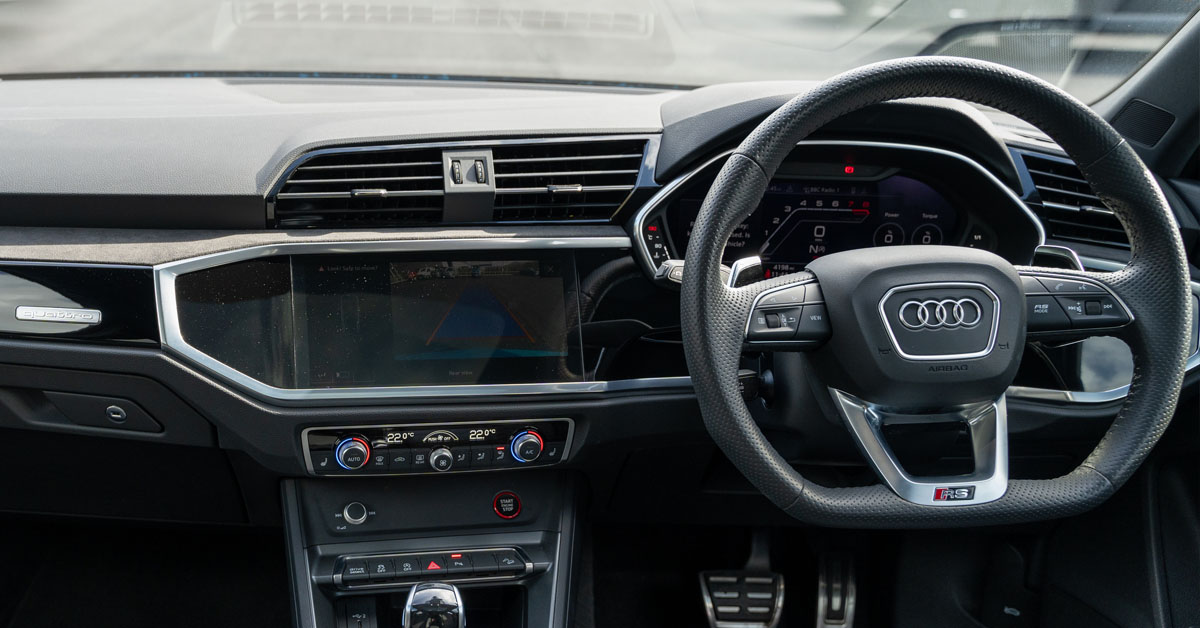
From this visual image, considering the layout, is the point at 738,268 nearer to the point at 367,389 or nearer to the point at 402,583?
the point at 367,389

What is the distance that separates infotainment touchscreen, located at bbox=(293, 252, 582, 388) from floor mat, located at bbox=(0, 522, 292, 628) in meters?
0.98

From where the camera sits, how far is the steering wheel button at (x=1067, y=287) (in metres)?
1.55

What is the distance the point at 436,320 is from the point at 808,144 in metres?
0.77

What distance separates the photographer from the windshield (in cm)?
229

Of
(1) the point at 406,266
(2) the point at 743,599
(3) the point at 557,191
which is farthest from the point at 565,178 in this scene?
(2) the point at 743,599

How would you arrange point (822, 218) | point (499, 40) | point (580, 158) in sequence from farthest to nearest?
point (499, 40) < point (822, 218) < point (580, 158)

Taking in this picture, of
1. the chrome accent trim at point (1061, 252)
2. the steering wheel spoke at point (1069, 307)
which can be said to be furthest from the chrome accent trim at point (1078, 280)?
the chrome accent trim at point (1061, 252)

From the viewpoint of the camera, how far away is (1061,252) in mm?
1851

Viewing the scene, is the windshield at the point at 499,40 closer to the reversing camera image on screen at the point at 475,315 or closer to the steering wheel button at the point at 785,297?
the reversing camera image on screen at the point at 475,315

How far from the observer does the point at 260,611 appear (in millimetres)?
2453

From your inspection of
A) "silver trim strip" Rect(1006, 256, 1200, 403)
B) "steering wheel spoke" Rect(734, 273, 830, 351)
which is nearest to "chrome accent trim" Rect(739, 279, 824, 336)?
"steering wheel spoke" Rect(734, 273, 830, 351)

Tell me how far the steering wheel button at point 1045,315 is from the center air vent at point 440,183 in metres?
0.71

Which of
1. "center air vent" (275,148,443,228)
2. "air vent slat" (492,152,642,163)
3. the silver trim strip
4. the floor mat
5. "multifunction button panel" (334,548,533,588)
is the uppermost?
"air vent slat" (492,152,642,163)

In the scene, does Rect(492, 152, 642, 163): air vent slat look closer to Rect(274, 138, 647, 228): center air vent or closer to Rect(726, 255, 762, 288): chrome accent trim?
Rect(274, 138, 647, 228): center air vent
